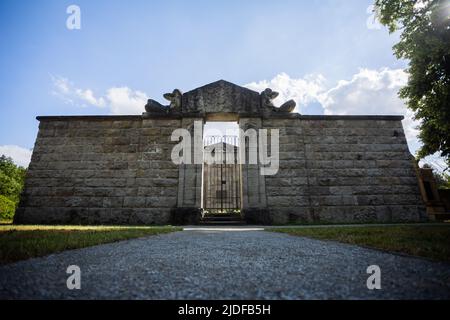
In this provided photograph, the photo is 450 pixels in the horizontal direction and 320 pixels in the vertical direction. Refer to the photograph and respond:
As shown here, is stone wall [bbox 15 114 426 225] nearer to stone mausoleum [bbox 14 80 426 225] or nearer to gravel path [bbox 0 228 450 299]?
stone mausoleum [bbox 14 80 426 225]

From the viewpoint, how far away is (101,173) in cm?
826

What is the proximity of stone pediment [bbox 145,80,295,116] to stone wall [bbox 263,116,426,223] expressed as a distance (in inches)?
29.0

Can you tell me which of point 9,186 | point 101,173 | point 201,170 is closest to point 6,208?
point 101,173

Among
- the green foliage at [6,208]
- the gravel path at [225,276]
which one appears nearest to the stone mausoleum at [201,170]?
the green foliage at [6,208]

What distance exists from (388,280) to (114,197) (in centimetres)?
832

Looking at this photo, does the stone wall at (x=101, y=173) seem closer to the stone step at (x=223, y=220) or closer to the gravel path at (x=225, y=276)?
the stone step at (x=223, y=220)

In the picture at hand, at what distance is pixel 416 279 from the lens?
1525 mm

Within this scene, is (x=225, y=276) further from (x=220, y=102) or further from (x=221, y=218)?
(x=220, y=102)

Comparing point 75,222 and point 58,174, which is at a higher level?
point 58,174

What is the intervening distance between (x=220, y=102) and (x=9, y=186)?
88.4 ft

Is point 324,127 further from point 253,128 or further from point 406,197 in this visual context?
point 406,197

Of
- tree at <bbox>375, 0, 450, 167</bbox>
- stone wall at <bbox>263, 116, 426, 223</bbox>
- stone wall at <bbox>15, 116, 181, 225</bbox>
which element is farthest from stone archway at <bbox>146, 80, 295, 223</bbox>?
tree at <bbox>375, 0, 450, 167</bbox>

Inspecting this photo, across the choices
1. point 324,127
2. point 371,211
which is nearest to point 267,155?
point 324,127

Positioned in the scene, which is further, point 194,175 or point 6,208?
point 6,208
